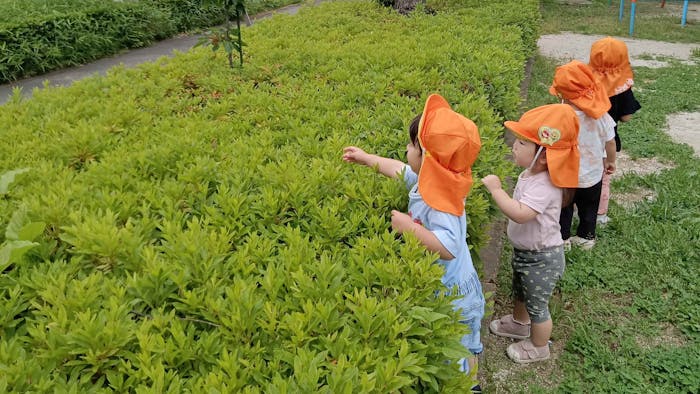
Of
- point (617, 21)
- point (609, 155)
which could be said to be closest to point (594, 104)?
point (609, 155)

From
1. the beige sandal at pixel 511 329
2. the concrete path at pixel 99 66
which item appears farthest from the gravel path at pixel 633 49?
the beige sandal at pixel 511 329

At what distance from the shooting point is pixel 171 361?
1.41 meters

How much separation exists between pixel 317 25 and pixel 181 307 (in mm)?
5868

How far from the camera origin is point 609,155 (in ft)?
13.7

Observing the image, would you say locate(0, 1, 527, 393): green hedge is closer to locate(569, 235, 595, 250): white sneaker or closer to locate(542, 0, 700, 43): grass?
locate(569, 235, 595, 250): white sneaker

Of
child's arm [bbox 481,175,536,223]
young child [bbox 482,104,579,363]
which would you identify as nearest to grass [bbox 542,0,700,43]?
young child [bbox 482,104,579,363]

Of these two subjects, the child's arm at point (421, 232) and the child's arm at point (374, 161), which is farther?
the child's arm at point (374, 161)

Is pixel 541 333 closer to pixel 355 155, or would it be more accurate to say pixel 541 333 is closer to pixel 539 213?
pixel 539 213

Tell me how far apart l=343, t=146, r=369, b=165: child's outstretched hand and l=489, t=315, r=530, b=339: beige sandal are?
143 centimetres

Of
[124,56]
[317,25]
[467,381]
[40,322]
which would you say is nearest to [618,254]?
[467,381]

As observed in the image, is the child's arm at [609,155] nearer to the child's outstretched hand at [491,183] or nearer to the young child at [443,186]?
the child's outstretched hand at [491,183]

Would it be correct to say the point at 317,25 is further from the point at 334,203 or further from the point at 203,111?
the point at 334,203

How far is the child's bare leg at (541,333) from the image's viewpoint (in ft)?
9.88

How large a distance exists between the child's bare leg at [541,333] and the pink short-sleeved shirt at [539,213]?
0.44m
